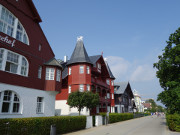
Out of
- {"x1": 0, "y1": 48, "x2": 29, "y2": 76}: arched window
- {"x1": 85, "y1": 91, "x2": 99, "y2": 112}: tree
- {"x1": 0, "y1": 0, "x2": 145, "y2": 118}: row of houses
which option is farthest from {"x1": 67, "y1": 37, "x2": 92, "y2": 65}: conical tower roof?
{"x1": 0, "y1": 48, "x2": 29, "y2": 76}: arched window

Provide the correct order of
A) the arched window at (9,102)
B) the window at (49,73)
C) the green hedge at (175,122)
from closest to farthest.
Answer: the arched window at (9,102)
the green hedge at (175,122)
the window at (49,73)

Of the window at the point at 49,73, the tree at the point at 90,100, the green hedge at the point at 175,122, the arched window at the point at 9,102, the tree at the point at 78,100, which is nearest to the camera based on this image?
the arched window at the point at 9,102

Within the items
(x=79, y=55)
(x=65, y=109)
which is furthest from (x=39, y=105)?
(x=79, y=55)

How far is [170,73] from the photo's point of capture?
19.4 metres

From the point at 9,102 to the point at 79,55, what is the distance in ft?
51.2

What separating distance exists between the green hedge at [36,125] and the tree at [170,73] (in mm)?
10138

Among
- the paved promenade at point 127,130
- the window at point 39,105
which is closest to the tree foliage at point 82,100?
the paved promenade at point 127,130

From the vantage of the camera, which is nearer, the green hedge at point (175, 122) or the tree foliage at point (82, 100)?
the green hedge at point (175, 122)

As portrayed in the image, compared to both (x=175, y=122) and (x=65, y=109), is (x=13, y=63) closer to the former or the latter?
(x=65, y=109)

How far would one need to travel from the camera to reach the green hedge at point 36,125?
9.53 meters

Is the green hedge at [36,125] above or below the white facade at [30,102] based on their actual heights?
below

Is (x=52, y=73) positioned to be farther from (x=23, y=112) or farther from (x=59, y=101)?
(x=59, y=101)

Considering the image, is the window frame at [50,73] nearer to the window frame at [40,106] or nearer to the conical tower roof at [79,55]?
the window frame at [40,106]

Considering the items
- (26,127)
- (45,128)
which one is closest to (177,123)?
(45,128)
